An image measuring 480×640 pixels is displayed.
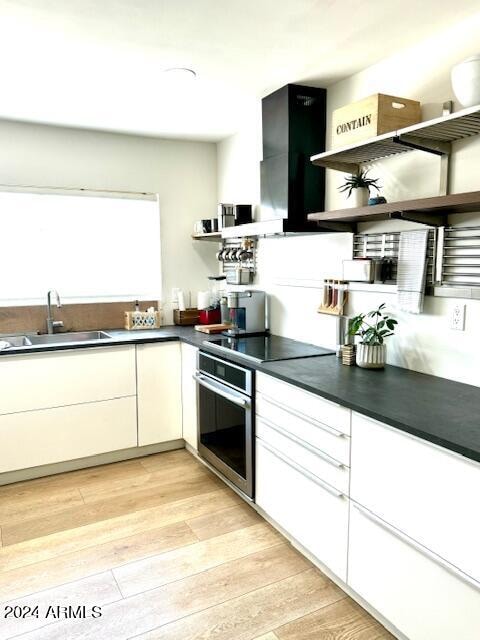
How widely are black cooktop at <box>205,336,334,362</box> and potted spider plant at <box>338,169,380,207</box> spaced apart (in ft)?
2.77

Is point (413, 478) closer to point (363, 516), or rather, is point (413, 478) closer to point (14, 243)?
point (363, 516)

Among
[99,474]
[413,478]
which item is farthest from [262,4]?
[99,474]

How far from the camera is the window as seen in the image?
11.1 ft

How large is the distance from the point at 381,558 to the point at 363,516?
5.9 inches

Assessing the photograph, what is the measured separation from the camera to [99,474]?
10.4ft

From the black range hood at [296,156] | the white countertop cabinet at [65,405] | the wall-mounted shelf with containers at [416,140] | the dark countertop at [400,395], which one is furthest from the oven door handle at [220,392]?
the wall-mounted shelf with containers at [416,140]

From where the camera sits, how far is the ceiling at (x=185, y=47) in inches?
74.2

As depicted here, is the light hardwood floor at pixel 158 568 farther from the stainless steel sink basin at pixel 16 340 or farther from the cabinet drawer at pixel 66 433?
the stainless steel sink basin at pixel 16 340

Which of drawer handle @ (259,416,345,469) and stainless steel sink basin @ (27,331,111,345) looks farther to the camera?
stainless steel sink basin @ (27,331,111,345)

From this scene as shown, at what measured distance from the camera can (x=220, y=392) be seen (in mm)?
2785

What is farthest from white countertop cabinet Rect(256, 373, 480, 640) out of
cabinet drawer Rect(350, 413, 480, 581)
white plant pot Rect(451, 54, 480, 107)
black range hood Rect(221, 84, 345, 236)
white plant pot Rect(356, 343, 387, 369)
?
white plant pot Rect(451, 54, 480, 107)

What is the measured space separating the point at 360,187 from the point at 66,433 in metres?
2.34

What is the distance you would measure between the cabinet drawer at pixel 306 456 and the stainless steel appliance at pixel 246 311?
36.4 inches

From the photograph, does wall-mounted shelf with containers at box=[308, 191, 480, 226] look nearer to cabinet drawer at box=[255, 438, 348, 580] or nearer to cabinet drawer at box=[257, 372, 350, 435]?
cabinet drawer at box=[257, 372, 350, 435]
